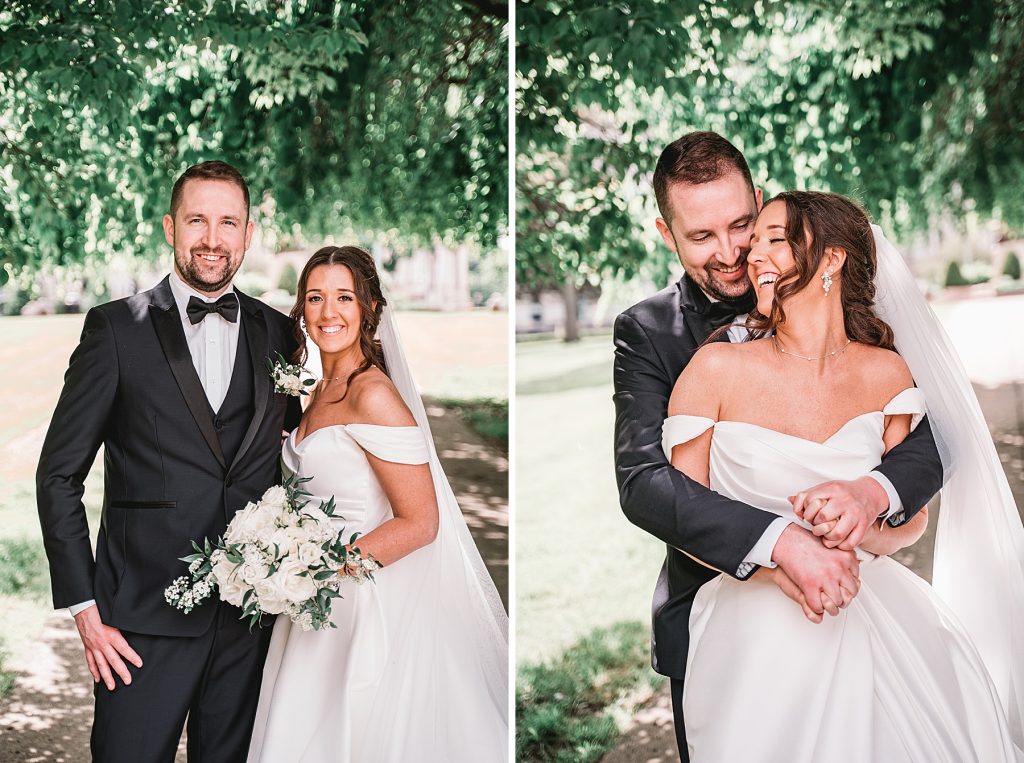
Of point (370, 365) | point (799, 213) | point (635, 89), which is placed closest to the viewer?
point (799, 213)

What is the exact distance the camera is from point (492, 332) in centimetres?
433

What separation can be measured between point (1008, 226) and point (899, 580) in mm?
1960

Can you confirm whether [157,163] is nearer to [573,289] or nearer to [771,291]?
[573,289]

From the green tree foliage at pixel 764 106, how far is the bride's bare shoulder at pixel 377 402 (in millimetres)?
1757

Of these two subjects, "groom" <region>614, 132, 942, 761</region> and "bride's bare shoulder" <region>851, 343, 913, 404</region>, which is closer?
"groom" <region>614, 132, 942, 761</region>

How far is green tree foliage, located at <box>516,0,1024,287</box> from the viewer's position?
Result: 3.93 meters

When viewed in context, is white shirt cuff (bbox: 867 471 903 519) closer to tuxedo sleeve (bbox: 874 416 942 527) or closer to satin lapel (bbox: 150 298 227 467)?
tuxedo sleeve (bbox: 874 416 942 527)

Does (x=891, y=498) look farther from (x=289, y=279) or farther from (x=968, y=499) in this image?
(x=289, y=279)

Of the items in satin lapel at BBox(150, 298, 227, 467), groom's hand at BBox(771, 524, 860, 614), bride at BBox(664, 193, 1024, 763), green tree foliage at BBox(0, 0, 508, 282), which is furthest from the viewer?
green tree foliage at BBox(0, 0, 508, 282)

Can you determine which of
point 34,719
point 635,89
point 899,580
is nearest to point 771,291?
point 899,580

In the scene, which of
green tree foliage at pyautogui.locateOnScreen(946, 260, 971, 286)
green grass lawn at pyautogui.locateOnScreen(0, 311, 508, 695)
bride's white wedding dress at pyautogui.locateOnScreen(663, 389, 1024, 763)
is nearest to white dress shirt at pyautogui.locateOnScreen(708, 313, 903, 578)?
Answer: bride's white wedding dress at pyautogui.locateOnScreen(663, 389, 1024, 763)

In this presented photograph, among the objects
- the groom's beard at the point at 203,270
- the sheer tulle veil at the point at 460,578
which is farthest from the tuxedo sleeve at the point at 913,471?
the groom's beard at the point at 203,270

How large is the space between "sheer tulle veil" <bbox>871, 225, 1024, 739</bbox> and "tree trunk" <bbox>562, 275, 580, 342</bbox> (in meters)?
2.31

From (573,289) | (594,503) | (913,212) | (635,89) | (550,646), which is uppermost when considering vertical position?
(635,89)
